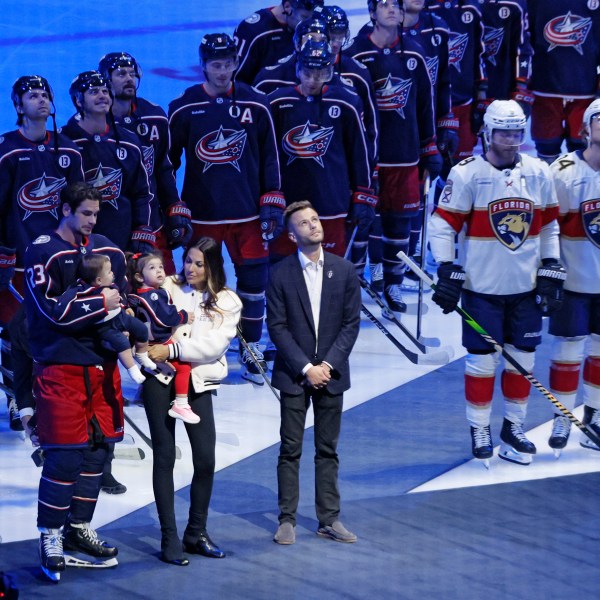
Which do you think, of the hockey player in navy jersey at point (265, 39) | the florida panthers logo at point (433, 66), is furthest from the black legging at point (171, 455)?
the florida panthers logo at point (433, 66)

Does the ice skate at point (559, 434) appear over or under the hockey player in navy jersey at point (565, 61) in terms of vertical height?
under

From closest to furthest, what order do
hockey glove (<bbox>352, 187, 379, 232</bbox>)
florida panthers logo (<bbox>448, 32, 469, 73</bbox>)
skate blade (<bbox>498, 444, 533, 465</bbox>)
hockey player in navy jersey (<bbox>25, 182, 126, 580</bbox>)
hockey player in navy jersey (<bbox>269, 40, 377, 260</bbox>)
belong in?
hockey player in navy jersey (<bbox>25, 182, 126, 580</bbox>), skate blade (<bbox>498, 444, 533, 465</bbox>), hockey player in navy jersey (<bbox>269, 40, 377, 260</bbox>), hockey glove (<bbox>352, 187, 379, 232</bbox>), florida panthers logo (<bbox>448, 32, 469, 73</bbox>)

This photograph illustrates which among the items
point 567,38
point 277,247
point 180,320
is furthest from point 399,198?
point 180,320

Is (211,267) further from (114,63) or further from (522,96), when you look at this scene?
(522,96)

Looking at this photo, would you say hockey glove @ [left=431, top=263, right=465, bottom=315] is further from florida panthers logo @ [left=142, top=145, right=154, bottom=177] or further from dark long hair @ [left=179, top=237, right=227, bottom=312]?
florida panthers logo @ [left=142, top=145, right=154, bottom=177]

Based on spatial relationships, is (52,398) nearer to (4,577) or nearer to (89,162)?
(4,577)

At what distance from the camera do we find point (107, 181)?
6148 mm

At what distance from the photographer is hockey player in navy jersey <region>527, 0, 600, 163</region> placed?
8461 millimetres

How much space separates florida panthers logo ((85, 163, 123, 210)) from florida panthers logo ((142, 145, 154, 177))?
0.22 m

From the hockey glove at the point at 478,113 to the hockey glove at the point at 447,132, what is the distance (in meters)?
0.49

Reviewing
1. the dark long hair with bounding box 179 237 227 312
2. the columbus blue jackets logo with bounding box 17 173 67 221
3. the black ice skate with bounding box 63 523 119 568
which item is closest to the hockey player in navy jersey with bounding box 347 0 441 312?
A: the columbus blue jackets logo with bounding box 17 173 67 221

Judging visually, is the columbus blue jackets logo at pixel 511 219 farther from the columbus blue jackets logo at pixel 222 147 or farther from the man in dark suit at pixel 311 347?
the columbus blue jackets logo at pixel 222 147

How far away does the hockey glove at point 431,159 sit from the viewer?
7.58 meters

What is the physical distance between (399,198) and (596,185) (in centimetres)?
176
